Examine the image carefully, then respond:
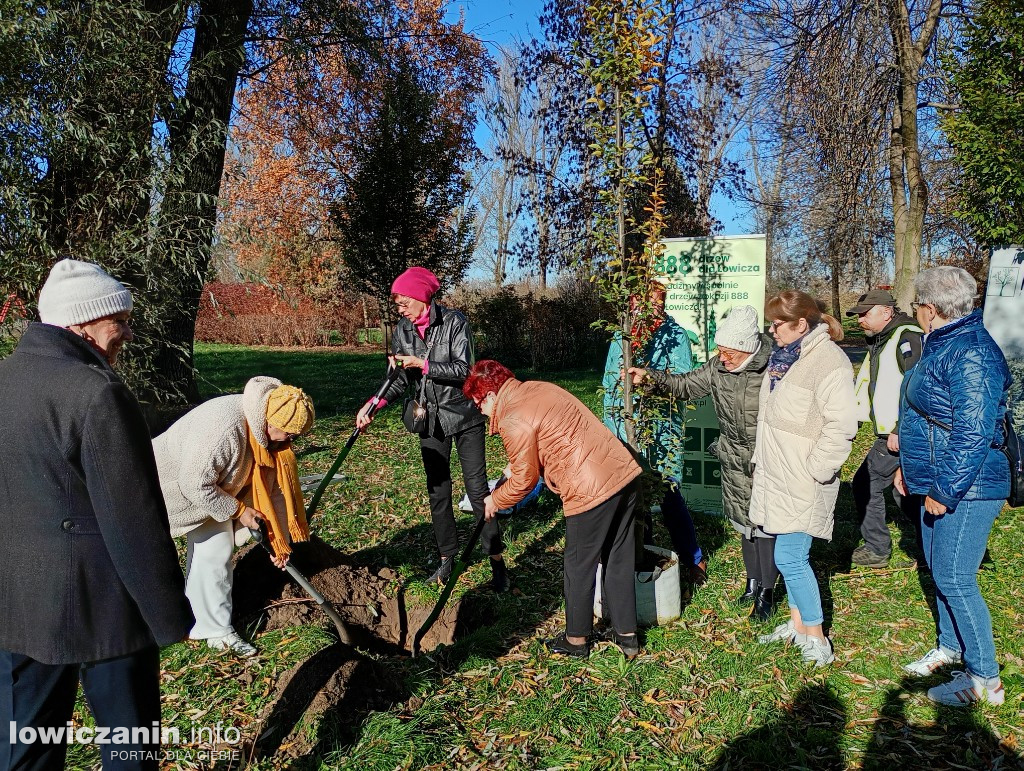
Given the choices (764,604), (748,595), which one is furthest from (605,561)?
(748,595)

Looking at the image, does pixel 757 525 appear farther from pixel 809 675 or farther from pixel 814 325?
pixel 814 325

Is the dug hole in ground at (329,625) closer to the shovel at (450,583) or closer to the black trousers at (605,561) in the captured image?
the shovel at (450,583)

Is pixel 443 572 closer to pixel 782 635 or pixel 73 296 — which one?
pixel 782 635

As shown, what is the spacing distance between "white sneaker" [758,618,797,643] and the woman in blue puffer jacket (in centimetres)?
70

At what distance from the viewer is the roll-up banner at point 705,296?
562 centimetres

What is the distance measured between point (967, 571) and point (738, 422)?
4.54 ft

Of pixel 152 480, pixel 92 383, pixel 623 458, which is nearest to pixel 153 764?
pixel 152 480

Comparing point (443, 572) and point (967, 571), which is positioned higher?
point (967, 571)

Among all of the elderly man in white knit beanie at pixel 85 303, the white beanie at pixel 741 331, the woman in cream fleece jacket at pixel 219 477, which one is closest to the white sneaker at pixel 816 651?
the white beanie at pixel 741 331

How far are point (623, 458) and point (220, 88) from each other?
696 cm

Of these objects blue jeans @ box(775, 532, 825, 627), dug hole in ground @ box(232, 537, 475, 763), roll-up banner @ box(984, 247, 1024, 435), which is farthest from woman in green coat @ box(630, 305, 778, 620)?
roll-up banner @ box(984, 247, 1024, 435)

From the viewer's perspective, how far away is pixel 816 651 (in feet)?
12.1

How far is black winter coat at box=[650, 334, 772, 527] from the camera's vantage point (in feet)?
13.3

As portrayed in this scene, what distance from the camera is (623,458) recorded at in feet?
11.8
